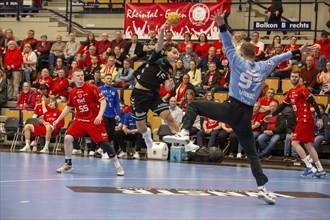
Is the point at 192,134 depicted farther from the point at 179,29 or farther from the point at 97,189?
the point at 97,189

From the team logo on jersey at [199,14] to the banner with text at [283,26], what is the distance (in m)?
1.74

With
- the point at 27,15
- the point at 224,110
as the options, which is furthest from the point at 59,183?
the point at 27,15

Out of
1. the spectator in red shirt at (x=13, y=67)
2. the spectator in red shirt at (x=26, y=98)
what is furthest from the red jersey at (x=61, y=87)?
the spectator in red shirt at (x=13, y=67)

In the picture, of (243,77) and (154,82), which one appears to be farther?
(154,82)

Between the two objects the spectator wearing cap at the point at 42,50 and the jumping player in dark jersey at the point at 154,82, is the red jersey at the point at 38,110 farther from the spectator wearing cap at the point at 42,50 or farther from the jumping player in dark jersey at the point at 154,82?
the jumping player in dark jersey at the point at 154,82

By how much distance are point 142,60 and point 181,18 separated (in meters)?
2.34

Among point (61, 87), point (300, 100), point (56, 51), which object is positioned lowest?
point (300, 100)

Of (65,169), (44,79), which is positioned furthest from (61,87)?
(65,169)

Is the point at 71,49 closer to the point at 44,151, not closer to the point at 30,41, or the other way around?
the point at 30,41

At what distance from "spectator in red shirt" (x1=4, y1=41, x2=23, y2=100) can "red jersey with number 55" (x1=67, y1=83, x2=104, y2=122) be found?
1164 cm

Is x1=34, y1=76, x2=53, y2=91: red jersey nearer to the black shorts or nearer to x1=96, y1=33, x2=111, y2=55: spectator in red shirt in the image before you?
x1=96, y1=33, x2=111, y2=55: spectator in red shirt

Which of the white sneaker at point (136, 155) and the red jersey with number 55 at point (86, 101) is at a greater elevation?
the red jersey with number 55 at point (86, 101)

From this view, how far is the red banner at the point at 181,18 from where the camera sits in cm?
2653

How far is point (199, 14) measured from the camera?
2658 cm
